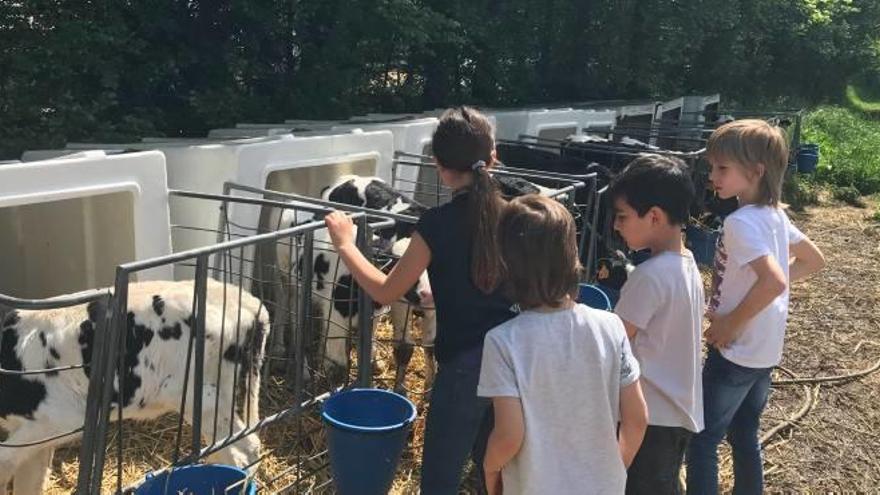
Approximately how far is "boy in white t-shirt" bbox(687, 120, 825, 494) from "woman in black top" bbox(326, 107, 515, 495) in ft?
2.72

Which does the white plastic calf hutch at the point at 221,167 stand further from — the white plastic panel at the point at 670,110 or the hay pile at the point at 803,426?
the white plastic panel at the point at 670,110

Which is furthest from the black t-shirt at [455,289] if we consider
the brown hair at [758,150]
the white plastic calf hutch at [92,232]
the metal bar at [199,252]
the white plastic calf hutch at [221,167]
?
the white plastic calf hutch at [221,167]

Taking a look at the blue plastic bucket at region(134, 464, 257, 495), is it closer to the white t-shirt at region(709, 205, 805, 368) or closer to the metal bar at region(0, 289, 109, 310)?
the metal bar at region(0, 289, 109, 310)

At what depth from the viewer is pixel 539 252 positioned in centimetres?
187

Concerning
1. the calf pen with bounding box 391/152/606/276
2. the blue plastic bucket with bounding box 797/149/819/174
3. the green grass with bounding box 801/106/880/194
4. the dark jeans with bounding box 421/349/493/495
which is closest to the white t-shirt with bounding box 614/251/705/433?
the dark jeans with bounding box 421/349/493/495

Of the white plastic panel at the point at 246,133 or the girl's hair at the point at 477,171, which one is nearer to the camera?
the girl's hair at the point at 477,171

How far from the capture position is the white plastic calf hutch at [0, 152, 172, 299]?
3.76 meters

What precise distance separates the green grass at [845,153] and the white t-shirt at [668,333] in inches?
517

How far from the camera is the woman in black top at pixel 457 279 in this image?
7.48 feet

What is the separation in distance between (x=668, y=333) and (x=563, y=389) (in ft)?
2.04

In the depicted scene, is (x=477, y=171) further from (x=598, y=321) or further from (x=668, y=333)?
(x=668, y=333)

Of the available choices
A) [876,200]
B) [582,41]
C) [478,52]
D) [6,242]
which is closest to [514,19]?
[478,52]

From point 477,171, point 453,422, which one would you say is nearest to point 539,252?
point 477,171

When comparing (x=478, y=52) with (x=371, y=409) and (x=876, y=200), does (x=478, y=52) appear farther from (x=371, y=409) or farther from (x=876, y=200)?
(x=371, y=409)
